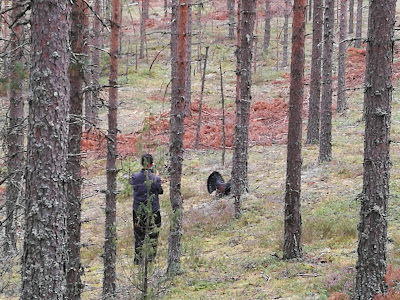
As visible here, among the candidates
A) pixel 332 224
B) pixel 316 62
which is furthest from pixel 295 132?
pixel 316 62

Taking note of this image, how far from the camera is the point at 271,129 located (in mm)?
23156

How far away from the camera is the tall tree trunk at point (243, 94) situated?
38.5ft

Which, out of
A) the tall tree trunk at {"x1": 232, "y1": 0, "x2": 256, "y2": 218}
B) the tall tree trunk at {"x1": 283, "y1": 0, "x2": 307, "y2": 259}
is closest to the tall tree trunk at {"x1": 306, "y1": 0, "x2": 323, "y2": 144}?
the tall tree trunk at {"x1": 232, "y1": 0, "x2": 256, "y2": 218}

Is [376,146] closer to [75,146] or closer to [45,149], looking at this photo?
[45,149]

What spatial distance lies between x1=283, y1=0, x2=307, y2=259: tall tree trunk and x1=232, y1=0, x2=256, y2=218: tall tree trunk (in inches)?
99.3

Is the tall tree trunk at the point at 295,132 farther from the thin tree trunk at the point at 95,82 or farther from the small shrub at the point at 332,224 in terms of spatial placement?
the thin tree trunk at the point at 95,82

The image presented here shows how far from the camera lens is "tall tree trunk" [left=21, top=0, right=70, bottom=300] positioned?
17.3 feet

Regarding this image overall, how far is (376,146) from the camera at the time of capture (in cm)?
667

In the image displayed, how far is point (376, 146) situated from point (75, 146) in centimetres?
444

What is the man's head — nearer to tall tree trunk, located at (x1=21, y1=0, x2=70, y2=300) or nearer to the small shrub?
tall tree trunk, located at (x1=21, y1=0, x2=70, y2=300)

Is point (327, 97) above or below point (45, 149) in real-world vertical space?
above

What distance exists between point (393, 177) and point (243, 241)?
4971 millimetres

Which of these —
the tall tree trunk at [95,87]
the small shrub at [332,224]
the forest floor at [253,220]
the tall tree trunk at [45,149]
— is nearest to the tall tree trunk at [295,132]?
the forest floor at [253,220]

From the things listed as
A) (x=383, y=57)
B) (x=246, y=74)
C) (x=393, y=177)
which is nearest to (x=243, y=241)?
(x=246, y=74)
